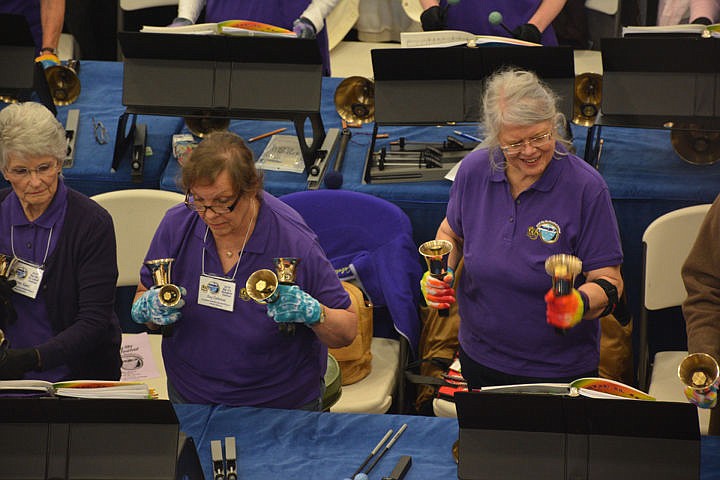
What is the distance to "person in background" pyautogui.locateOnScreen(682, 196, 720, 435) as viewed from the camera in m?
3.31

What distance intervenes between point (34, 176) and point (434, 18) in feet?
8.89

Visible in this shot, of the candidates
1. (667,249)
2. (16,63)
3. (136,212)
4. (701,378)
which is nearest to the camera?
(701,378)

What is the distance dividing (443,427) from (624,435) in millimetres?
683

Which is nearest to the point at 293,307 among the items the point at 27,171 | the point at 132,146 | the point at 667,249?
the point at 27,171

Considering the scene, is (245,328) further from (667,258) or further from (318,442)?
(667,258)

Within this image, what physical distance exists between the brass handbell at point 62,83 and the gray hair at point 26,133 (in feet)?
7.28

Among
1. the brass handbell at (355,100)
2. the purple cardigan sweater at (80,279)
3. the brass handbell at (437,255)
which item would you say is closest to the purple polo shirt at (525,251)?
the brass handbell at (437,255)

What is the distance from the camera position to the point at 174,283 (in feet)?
11.2

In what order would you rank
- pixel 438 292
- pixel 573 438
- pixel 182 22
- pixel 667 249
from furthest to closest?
pixel 182 22 < pixel 667 249 < pixel 438 292 < pixel 573 438

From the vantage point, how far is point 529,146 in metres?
3.41

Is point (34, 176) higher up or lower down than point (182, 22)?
lower down

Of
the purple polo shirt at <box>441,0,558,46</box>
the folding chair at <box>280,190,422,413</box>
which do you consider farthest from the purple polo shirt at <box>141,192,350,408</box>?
the purple polo shirt at <box>441,0,558,46</box>

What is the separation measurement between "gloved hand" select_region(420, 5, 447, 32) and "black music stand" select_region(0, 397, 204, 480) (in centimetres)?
325

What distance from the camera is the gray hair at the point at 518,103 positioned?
11.1 feet
